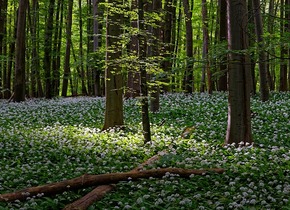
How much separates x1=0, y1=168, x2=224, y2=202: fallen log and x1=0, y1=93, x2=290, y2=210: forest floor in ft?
0.44

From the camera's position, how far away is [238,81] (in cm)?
964

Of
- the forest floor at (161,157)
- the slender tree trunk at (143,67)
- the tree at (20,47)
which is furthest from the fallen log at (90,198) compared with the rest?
the tree at (20,47)

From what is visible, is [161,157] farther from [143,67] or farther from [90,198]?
[143,67]

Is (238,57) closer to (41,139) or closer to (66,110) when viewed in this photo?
(41,139)

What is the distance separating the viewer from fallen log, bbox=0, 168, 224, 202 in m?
6.09

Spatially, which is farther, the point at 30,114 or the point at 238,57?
the point at 30,114

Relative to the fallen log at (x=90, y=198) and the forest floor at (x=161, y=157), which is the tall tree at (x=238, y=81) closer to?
the forest floor at (x=161, y=157)

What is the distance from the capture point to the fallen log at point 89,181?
6.09 meters

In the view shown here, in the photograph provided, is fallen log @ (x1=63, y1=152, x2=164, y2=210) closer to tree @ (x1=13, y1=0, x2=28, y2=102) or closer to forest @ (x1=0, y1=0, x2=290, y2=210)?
forest @ (x1=0, y1=0, x2=290, y2=210)

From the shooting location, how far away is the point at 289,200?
18.6 feet

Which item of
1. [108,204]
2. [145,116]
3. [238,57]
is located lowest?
[108,204]

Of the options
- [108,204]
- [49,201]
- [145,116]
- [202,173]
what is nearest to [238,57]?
[145,116]

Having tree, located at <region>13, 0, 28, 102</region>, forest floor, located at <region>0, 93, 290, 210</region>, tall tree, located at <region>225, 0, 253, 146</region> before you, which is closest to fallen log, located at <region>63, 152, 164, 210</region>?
forest floor, located at <region>0, 93, 290, 210</region>

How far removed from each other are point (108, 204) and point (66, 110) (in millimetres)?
13178
